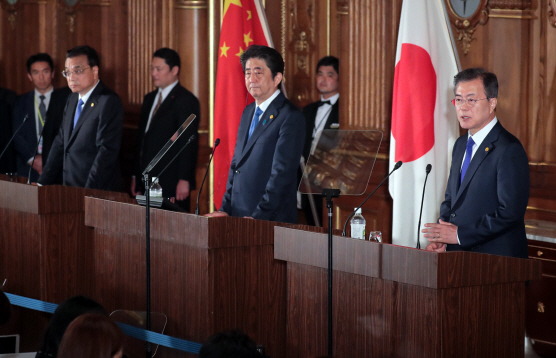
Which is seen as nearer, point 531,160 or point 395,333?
point 395,333

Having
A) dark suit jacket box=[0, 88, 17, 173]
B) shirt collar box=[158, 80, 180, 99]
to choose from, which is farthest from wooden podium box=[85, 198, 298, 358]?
dark suit jacket box=[0, 88, 17, 173]

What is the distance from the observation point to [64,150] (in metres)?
5.19

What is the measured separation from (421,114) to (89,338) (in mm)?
2552

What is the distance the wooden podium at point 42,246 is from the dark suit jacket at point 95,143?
54cm

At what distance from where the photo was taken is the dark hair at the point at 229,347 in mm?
2113

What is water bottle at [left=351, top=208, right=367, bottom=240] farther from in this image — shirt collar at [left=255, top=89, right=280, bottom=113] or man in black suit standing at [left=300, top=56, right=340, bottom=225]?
man in black suit standing at [left=300, top=56, right=340, bottom=225]

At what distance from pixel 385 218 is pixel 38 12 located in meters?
4.48

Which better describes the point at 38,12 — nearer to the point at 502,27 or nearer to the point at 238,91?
the point at 238,91

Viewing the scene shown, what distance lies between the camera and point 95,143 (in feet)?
16.7

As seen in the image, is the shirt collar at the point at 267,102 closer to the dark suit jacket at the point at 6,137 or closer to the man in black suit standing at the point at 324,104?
the man in black suit standing at the point at 324,104

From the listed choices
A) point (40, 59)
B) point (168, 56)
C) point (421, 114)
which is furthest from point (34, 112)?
point (421, 114)

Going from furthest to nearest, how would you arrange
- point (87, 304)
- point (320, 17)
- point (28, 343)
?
point (320, 17) → point (28, 343) → point (87, 304)

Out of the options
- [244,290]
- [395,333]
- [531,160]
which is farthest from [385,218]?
[395,333]

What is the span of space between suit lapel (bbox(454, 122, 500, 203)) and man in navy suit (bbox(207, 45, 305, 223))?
95cm
